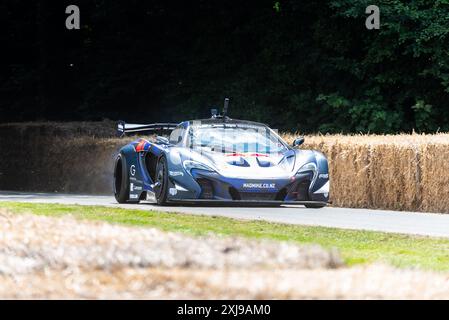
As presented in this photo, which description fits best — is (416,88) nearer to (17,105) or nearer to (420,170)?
(420,170)

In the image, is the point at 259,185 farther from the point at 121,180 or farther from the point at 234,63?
the point at 234,63

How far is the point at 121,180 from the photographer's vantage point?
19953 mm

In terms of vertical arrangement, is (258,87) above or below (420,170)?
above

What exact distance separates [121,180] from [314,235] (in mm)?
7558

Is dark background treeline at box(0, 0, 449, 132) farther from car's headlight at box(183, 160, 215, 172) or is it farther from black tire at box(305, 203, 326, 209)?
car's headlight at box(183, 160, 215, 172)

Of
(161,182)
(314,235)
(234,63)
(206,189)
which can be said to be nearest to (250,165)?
(206,189)

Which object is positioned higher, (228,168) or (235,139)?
(235,139)

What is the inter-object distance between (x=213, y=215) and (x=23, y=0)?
1109 inches

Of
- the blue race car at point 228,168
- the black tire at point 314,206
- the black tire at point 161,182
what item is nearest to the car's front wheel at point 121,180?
the blue race car at point 228,168

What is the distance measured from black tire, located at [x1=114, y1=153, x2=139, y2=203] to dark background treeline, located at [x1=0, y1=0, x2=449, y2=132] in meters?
12.2

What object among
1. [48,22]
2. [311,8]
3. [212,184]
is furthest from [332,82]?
[212,184]

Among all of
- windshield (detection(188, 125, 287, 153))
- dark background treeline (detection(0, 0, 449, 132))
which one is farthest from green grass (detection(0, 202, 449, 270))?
dark background treeline (detection(0, 0, 449, 132))

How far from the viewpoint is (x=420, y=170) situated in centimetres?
1958

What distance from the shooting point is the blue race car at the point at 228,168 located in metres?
17.4
